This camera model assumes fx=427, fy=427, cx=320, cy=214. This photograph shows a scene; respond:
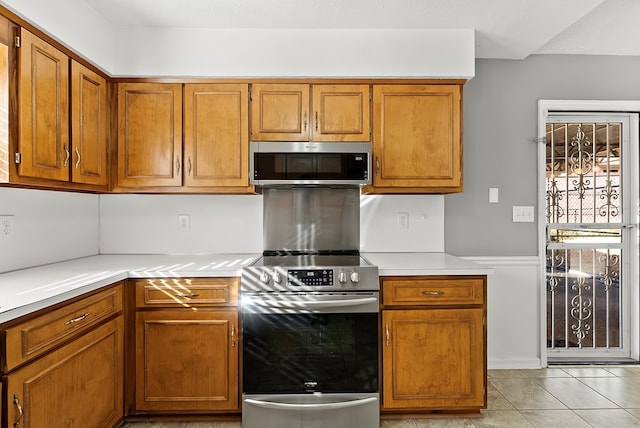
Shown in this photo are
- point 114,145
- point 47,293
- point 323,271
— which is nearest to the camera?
point 47,293

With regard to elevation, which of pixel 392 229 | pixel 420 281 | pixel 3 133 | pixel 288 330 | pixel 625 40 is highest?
pixel 625 40

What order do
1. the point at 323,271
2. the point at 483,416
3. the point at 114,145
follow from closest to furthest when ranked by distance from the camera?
the point at 323,271
the point at 483,416
the point at 114,145

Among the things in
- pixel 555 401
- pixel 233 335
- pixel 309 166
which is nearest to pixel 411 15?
pixel 309 166

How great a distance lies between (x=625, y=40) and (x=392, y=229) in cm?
209

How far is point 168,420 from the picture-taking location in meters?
2.39

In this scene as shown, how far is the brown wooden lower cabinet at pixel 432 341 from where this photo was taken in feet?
7.74

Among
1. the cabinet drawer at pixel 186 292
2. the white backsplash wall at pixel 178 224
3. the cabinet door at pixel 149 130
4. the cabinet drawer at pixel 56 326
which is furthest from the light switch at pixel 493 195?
the cabinet drawer at pixel 56 326

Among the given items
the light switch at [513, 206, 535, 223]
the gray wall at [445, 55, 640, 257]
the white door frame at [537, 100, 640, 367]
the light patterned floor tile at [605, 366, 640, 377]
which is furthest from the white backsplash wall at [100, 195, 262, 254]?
the light patterned floor tile at [605, 366, 640, 377]

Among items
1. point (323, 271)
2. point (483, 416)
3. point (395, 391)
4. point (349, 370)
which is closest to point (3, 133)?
point (323, 271)

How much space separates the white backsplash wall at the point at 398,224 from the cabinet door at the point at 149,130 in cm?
132

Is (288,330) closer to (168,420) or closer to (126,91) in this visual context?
(168,420)

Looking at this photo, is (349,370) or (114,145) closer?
(349,370)

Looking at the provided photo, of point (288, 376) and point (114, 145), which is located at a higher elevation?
point (114, 145)

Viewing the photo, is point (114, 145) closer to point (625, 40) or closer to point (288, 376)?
point (288, 376)
